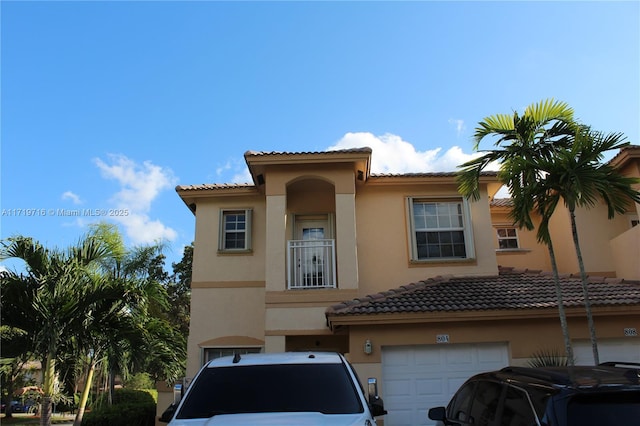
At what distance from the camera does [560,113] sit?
406 inches

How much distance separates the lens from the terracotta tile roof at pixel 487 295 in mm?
10516

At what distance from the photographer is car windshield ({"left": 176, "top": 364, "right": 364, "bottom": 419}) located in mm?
4352

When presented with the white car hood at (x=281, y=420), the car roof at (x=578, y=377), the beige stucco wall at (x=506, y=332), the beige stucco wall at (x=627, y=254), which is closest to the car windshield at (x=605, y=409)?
the car roof at (x=578, y=377)

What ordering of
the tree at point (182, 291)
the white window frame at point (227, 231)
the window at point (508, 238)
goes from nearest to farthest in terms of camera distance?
the white window frame at point (227, 231)
the window at point (508, 238)
the tree at point (182, 291)

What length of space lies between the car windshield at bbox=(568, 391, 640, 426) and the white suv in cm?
156

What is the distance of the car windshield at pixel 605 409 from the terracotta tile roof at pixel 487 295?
6.70 m

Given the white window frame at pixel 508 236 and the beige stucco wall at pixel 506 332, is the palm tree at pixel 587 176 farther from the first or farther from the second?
the white window frame at pixel 508 236

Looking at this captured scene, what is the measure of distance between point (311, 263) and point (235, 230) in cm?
274

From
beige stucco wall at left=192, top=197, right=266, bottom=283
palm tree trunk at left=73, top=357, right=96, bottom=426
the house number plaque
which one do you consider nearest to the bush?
palm tree trunk at left=73, top=357, right=96, bottom=426

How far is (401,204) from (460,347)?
444 cm

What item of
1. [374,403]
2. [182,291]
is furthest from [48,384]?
[182,291]

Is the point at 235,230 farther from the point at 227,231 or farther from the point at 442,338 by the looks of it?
the point at 442,338

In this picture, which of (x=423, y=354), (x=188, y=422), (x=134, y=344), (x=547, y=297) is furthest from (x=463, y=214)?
(x=188, y=422)

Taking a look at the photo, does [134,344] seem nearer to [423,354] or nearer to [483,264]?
[423,354]
